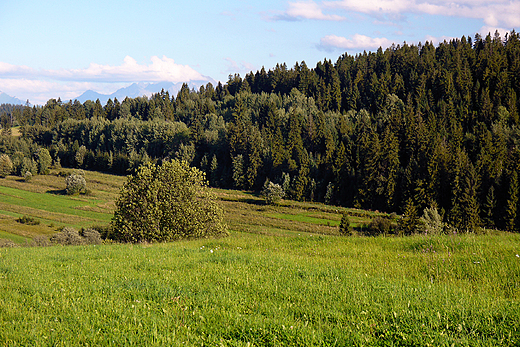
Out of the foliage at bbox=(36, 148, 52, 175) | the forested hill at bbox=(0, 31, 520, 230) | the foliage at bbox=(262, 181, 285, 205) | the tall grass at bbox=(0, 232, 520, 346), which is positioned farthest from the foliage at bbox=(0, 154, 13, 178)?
the tall grass at bbox=(0, 232, 520, 346)

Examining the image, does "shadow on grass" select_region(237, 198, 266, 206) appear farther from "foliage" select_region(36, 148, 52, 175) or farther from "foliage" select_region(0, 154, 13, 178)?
"foliage" select_region(0, 154, 13, 178)

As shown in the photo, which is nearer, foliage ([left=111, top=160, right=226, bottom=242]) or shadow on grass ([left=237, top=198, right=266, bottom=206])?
foliage ([left=111, top=160, right=226, bottom=242])

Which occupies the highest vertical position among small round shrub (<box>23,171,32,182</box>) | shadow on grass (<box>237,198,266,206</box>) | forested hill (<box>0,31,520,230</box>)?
forested hill (<box>0,31,520,230</box>)

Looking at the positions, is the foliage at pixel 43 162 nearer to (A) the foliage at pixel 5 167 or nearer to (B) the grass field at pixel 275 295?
(A) the foliage at pixel 5 167

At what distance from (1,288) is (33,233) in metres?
64.0

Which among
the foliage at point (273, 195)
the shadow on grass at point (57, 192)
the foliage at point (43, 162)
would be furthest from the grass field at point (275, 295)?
the foliage at point (43, 162)

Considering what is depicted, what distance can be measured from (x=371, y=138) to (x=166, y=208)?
87.5 m

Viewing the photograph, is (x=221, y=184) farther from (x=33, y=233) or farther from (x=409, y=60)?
(x=409, y=60)

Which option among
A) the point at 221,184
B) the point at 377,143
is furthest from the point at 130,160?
the point at 377,143

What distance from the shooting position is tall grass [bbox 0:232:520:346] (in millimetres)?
6227

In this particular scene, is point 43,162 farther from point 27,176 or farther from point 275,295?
point 275,295

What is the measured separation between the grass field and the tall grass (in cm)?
3

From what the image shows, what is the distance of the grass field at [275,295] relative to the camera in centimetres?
623

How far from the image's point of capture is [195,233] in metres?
31.0
